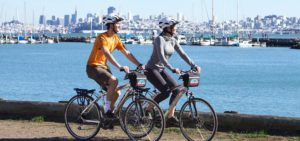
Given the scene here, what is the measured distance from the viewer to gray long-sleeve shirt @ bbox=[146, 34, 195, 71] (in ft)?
30.8

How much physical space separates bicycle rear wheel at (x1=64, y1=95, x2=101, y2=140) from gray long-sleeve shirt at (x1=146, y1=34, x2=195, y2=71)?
3.23 ft

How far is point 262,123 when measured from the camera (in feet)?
34.3

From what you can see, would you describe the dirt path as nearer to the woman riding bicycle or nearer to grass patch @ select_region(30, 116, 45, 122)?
grass patch @ select_region(30, 116, 45, 122)

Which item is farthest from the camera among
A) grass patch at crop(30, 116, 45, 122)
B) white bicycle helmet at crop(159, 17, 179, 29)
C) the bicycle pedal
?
grass patch at crop(30, 116, 45, 122)

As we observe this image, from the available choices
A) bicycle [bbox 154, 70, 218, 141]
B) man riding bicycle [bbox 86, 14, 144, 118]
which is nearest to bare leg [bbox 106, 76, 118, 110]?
man riding bicycle [bbox 86, 14, 144, 118]

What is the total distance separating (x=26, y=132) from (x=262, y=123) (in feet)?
10.9

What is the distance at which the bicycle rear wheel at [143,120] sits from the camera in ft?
30.7

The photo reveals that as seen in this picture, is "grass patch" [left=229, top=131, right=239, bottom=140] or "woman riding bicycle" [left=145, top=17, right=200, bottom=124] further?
"grass patch" [left=229, top=131, right=239, bottom=140]

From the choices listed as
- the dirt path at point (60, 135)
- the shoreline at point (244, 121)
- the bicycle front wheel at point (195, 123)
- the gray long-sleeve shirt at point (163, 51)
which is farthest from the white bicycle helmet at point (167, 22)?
the shoreline at point (244, 121)

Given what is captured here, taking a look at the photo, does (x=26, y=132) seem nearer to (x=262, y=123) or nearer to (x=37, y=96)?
(x=262, y=123)

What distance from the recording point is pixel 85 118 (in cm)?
1012

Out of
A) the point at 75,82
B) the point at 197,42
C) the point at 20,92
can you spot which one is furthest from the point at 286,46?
the point at 20,92

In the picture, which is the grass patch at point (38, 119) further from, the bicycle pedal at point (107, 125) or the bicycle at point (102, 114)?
the bicycle pedal at point (107, 125)

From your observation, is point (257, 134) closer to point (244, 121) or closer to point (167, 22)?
point (244, 121)
